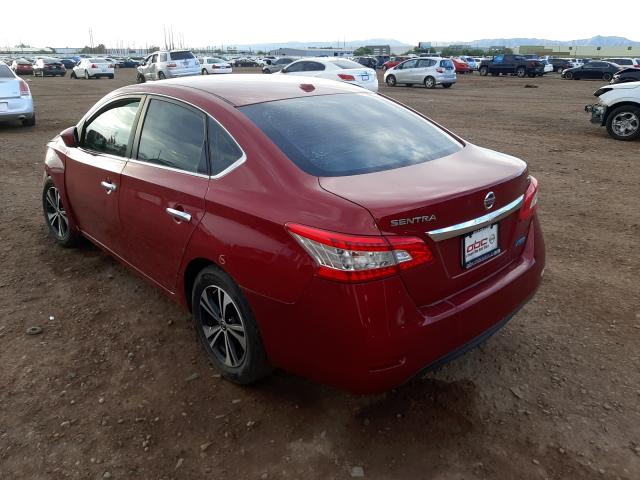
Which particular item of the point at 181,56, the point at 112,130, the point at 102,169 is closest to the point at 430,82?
the point at 181,56

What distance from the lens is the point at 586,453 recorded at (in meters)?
2.46

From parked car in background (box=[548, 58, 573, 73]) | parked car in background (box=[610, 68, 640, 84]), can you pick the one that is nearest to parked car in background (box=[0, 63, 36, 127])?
parked car in background (box=[610, 68, 640, 84])

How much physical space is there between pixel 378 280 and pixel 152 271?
1854mm

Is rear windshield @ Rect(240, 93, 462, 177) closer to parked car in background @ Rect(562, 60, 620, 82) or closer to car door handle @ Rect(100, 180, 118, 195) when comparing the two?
car door handle @ Rect(100, 180, 118, 195)

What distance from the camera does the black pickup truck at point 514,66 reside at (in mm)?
39750

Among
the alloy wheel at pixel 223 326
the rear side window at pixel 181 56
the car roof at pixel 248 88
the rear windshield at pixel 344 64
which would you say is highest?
the rear side window at pixel 181 56

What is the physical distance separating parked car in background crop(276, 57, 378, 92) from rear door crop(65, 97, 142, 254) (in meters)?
14.7

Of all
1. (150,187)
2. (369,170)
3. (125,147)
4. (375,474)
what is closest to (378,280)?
(369,170)

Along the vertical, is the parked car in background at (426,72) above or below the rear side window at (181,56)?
below

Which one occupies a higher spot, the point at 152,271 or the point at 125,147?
the point at 125,147

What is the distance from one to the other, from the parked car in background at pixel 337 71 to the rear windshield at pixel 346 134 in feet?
50.1

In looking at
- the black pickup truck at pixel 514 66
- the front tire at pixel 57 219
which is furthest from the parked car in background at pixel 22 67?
the front tire at pixel 57 219

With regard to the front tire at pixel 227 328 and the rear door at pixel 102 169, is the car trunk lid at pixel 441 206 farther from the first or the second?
the rear door at pixel 102 169

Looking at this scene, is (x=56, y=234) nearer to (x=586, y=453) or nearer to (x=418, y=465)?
(x=418, y=465)
